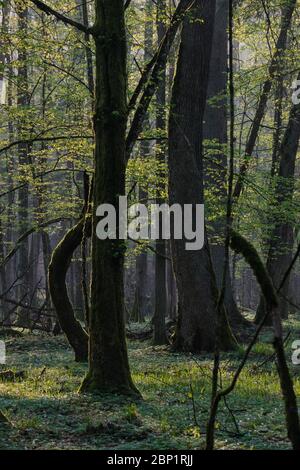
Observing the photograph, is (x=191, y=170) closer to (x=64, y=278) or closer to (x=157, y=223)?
(x=157, y=223)

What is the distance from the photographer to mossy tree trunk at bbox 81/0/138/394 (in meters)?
7.97

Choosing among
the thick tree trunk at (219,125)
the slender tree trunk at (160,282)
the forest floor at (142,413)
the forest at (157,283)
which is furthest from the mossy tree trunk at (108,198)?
the thick tree trunk at (219,125)

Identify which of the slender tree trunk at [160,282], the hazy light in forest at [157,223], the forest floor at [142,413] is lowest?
the forest floor at [142,413]

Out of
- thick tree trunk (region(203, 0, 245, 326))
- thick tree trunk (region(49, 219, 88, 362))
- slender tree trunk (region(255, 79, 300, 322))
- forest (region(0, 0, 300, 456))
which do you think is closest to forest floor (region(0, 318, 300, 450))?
forest (region(0, 0, 300, 456))

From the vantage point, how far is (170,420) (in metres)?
6.80

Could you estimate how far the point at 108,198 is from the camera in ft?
26.5

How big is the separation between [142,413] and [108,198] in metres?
2.85

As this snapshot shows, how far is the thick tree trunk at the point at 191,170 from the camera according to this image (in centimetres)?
1348

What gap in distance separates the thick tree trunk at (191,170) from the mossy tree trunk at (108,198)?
5.40 metres

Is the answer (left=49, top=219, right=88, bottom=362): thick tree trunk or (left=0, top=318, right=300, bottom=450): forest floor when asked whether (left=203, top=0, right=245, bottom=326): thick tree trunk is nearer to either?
(left=0, top=318, right=300, bottom=450): forest floor

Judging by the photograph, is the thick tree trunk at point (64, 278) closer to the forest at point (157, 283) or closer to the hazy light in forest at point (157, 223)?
the forest at point (157, 283)

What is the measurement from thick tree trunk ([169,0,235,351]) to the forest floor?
2174 mm
